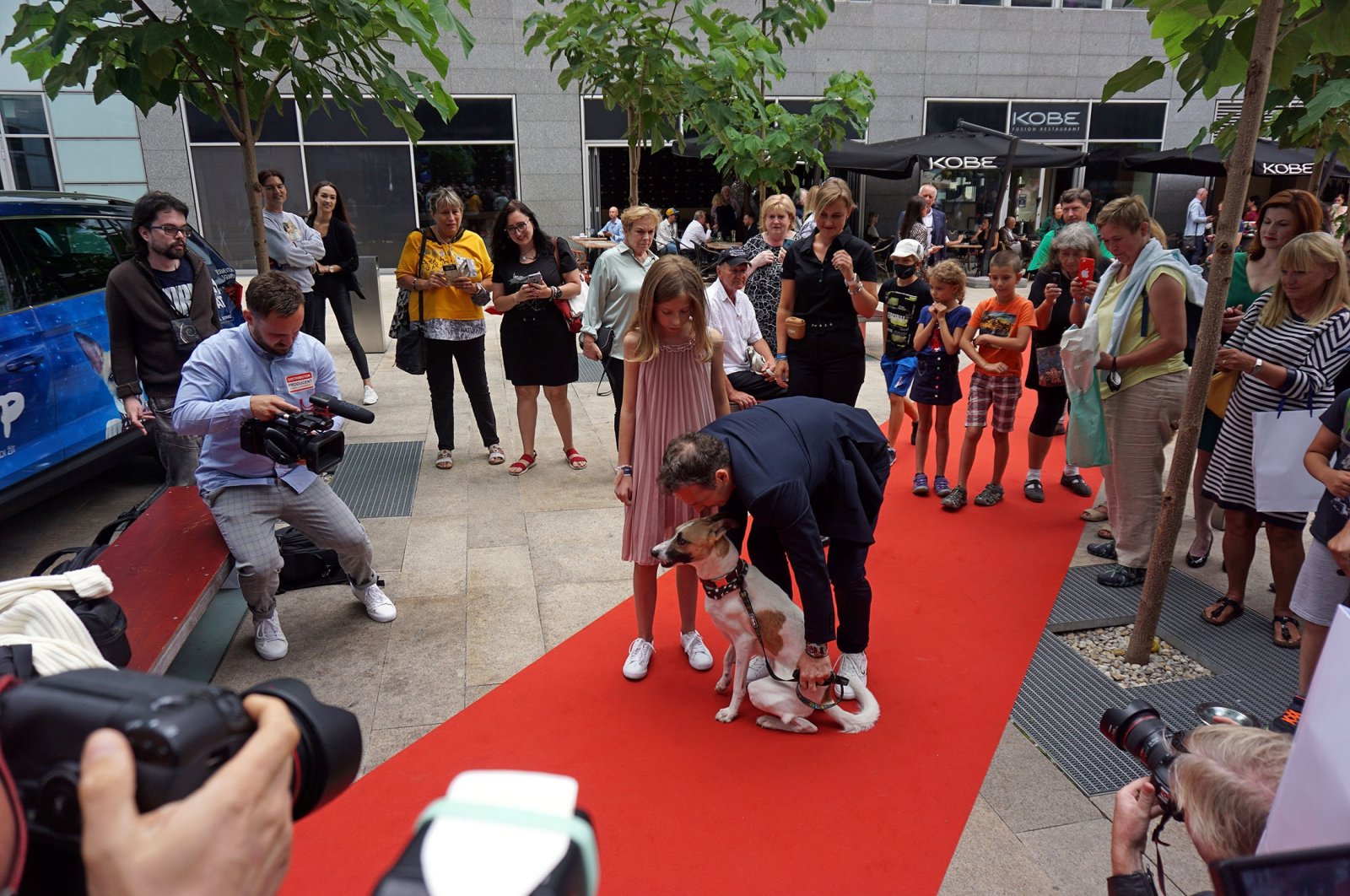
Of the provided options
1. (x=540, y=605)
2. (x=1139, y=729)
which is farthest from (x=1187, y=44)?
(x=540, y=605)

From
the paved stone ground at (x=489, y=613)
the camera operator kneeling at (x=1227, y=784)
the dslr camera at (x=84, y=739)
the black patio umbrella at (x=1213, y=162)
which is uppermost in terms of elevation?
the black patio umbrella at (x=1213, y=162)

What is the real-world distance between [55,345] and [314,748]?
206 inches

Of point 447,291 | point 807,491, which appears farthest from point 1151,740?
point 447,291

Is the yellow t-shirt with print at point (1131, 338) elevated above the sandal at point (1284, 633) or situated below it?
above

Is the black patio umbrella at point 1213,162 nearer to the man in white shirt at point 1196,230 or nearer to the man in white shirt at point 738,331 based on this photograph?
the man in white shirt at point 1196,230

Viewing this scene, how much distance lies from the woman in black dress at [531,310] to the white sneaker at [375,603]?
2157 millimetres

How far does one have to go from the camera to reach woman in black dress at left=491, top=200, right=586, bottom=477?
5883 millimetres

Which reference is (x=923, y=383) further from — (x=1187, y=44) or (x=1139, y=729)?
(x=1139, y=729)

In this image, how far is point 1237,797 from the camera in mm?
1426

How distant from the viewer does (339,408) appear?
3582 mm

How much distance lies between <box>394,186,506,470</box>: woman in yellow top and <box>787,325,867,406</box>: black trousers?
228 cm

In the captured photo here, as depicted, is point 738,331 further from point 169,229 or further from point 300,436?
point 169,229

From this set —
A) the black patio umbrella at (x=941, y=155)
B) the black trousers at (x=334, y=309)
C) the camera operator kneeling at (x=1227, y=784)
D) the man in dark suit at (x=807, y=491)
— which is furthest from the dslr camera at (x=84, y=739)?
the black patio umbrella at (x=941, y=155)

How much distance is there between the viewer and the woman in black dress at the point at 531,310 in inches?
232
